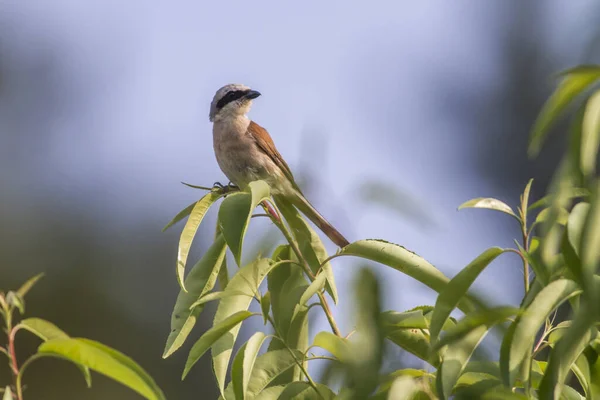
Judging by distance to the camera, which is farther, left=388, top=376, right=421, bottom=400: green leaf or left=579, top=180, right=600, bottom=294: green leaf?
left=388, top=376, right=421, bottom=400: green leaf

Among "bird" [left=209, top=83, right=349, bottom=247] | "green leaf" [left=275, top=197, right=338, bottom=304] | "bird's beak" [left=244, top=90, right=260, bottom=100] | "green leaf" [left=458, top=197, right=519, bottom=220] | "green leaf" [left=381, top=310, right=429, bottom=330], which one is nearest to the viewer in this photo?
"green leaf" [left=381, top=310, right=429, bottom=330]

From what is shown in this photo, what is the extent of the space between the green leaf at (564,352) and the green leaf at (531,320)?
43mm

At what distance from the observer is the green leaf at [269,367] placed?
146cm

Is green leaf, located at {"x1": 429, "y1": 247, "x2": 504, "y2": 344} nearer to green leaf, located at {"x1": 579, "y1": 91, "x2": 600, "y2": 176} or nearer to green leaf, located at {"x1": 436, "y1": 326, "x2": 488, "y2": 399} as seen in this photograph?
green leaf, located at {"x1": 436, "y1": 326, "x2": 488, "y2": 399}

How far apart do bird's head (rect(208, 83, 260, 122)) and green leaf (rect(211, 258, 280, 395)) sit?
107 inches

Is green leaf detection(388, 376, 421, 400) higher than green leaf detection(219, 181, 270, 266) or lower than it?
lower

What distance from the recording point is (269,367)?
1.46m

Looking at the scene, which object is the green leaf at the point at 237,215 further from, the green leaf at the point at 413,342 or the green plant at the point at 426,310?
the green leaf at the point at 413,342

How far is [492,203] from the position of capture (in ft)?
4.80

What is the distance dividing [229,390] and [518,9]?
686 inches

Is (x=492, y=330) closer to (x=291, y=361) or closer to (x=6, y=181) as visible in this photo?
(x=291, y=361)

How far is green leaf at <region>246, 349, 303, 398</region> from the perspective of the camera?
1461 millimetres

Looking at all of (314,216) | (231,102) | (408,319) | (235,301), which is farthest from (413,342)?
(231,102)

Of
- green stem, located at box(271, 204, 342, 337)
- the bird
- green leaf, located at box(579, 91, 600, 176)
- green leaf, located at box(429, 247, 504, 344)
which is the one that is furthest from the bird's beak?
green leaf, located at box(579, 91, 600, 176)
